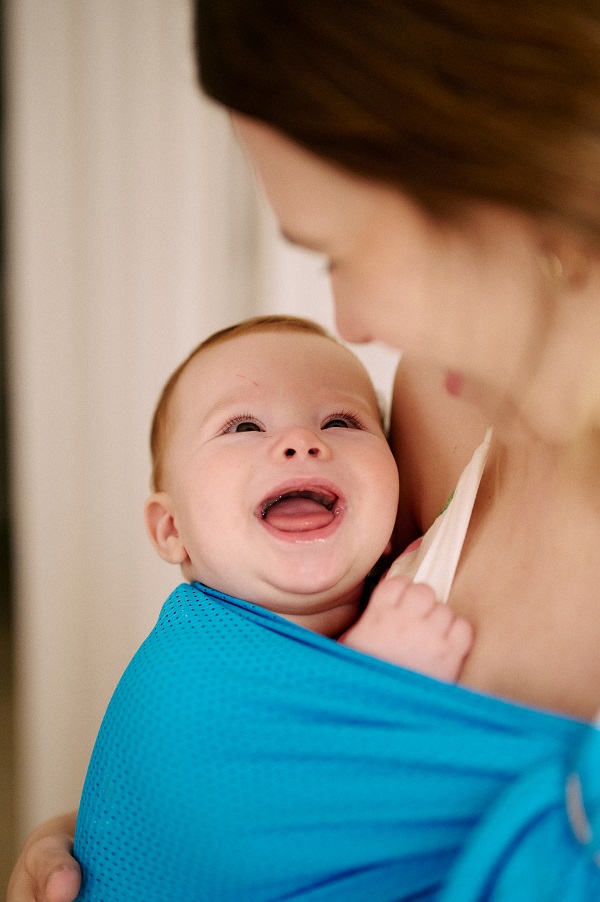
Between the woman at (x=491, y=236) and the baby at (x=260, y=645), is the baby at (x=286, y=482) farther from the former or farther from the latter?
the woman at (x=491, y=236)

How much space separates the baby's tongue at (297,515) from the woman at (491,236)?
0.67ft

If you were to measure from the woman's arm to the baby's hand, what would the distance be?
348mm

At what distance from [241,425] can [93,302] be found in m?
1.11

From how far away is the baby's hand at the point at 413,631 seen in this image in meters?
0.76

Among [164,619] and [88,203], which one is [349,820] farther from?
[88,203]

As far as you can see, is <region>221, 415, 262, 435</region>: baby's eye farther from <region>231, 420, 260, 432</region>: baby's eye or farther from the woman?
the woman

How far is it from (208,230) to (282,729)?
141 cm

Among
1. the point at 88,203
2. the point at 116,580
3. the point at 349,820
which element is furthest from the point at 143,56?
the point at 349,820

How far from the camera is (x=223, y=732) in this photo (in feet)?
2.48

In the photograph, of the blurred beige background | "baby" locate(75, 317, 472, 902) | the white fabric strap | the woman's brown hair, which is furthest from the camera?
the blurred beige background

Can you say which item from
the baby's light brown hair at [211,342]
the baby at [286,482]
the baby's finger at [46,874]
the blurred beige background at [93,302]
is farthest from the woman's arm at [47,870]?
the blurred beige background at [93,302]

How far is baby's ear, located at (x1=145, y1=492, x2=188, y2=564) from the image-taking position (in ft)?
3.53

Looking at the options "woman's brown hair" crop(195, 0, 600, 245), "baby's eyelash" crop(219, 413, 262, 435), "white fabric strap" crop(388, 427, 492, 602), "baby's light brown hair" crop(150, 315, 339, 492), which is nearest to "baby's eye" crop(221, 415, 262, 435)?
"baby's eyelash" crop(219, 413, 262, 435)

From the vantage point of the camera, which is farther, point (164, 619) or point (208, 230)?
point (208, 230)
